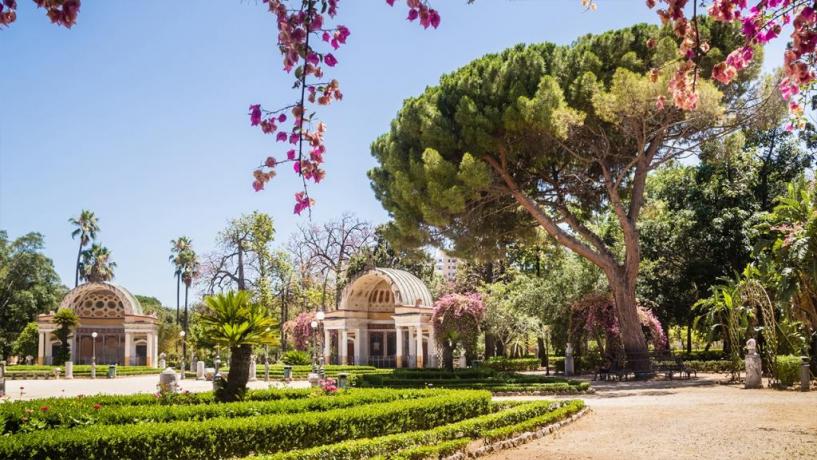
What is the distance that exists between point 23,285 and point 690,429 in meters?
52.7

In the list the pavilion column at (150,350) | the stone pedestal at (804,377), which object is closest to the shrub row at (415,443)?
the stone pedestal at (804,377)

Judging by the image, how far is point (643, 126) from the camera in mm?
20500

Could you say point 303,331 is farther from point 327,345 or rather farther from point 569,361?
point 569,361

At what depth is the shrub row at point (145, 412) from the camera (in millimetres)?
9477

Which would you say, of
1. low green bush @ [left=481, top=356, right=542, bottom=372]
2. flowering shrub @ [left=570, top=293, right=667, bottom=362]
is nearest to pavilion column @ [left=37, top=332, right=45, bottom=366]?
low green bush @ [left=481, top=356, right=542, bottom=372]

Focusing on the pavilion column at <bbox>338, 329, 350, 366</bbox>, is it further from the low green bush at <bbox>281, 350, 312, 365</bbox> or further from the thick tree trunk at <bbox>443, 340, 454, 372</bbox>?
the thick tree trunk at <bbox>443, 340, 454, 372</bbox>

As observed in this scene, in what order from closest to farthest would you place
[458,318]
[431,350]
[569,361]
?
[569,361], [458,318], [431,350]

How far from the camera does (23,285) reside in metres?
51.7

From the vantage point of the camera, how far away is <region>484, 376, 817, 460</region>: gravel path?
374 inches

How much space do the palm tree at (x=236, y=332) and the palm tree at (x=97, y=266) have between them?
4238 cm

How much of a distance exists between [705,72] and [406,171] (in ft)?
33.1

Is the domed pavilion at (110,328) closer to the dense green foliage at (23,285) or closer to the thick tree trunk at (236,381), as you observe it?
the dense green foliage at (23,285)

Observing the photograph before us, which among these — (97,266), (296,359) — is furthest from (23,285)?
(296,359)

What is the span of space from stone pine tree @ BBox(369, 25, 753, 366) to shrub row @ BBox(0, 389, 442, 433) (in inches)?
411
